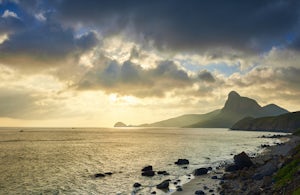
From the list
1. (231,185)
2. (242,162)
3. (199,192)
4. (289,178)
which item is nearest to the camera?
(289,178)

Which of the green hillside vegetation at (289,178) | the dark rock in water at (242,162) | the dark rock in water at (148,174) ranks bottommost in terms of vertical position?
the dark rock in water at (148,174)

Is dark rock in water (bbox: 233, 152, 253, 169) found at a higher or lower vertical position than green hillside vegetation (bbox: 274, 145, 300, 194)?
lower

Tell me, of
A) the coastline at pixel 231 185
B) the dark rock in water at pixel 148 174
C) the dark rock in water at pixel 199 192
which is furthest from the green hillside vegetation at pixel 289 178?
the dark rock in water at pixel 148 174

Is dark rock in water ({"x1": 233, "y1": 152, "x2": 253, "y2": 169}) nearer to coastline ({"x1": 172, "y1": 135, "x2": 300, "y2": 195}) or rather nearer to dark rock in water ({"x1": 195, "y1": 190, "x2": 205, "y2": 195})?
coastline ({"x1": 172, "y1": 135, "x2": 300, "y2": 195})

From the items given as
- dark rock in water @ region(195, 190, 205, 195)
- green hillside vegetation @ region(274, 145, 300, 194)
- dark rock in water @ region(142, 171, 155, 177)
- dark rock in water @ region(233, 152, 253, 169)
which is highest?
green hillside vegetation @ region(274, 145, 300, 194)

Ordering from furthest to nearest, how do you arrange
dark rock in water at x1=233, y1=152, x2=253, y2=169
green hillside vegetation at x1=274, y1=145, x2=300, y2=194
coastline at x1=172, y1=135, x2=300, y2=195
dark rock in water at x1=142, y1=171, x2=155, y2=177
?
dark rock in water at x1=233, y1=152, x2=253, y2=169, dark rock in water at x1=142, y1=171, x2=155, y2=177, coastline at x1=172, y1=135, x2=300, y2=195, green hillside vegetation at x1=274, y1=145, x2=300, y2=194

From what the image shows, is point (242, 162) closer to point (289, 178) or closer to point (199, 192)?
point (199, 192)

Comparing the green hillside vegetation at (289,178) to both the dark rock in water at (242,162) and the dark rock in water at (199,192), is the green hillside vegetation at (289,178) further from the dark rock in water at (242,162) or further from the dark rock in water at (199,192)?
the dark rock in water at (242,162)

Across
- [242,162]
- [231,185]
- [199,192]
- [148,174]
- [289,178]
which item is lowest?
[148,174]

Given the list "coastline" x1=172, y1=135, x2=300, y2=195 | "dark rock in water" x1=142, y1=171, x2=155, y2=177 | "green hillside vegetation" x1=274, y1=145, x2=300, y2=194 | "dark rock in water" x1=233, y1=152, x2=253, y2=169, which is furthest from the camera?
"dark rock in water" x1=233, y1=152, x2=253, y2=169

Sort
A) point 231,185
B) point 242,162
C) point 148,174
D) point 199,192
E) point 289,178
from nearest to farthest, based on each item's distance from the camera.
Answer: point 289,178 → point 199,192 → point 231,185 → point 148,174 → point 242,162

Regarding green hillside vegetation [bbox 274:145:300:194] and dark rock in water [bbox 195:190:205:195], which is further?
dark rock in water [bbox 195:190:205:195]

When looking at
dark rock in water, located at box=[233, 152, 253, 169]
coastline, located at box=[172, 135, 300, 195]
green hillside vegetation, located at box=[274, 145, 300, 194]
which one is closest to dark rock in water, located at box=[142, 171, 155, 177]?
coastline, located at box=[172, 135, 300, 195]

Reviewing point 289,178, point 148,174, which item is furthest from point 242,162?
point 289,178
